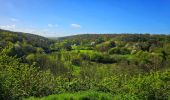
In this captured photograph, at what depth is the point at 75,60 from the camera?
293ft

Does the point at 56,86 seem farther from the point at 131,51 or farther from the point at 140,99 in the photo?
the point at 131,51

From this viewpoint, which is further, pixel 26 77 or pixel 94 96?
pixel 26 77

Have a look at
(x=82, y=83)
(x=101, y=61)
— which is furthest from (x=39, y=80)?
(x=101, y=61)

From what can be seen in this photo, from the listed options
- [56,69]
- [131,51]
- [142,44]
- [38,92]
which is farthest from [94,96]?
[142,44]

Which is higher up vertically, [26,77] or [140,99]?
[26,77]

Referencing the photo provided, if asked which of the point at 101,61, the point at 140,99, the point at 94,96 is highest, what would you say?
the point at 94,96

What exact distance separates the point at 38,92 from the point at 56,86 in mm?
1475

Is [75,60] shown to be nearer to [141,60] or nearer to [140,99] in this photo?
[141,60]

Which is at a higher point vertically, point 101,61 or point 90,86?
point 90,86

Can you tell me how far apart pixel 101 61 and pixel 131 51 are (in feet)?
59.9

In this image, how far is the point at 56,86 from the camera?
13.5 meters

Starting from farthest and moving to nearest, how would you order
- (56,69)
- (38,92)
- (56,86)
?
(56,69), (56,86), (38,92)

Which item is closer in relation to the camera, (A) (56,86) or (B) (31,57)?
(A) (56,86)


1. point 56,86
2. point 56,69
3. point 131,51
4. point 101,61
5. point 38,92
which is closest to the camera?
point 38,92
